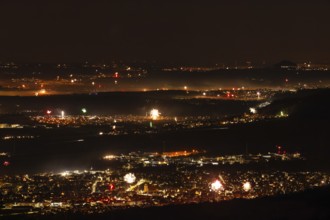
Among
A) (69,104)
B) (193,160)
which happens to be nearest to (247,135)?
(193,160)

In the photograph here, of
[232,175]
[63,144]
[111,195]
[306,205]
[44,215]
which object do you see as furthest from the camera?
[63,144]

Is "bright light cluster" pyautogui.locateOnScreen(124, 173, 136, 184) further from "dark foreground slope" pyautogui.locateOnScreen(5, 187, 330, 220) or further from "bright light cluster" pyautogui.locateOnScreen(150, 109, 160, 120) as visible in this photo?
"bright light cluster" pyautogui.locateOnScreen(150, 109, 160, 120)

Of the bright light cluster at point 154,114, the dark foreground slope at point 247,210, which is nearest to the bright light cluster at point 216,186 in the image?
the dark foreground slope at point 247,210

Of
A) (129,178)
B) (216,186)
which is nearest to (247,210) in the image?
(216,186)

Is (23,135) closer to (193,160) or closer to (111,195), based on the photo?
(193,160)

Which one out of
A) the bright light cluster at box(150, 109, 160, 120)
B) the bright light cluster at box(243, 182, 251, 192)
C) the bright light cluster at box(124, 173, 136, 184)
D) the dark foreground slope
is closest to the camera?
the dark foreground slope

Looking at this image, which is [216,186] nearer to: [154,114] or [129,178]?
[129,178]

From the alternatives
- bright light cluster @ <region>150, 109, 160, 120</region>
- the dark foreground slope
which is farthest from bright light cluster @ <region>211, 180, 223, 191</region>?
bright light cluster @ <region>150, 109, 160, 120</region>
